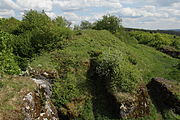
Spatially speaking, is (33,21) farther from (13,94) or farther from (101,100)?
(13,94)

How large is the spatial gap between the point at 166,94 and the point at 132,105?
4.70 m

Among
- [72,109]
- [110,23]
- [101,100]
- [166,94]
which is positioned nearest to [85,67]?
[101,100]

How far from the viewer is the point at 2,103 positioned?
33.1 feet

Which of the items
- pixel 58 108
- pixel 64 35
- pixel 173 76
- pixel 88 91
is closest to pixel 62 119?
pixel 58 108

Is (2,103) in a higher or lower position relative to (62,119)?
higher

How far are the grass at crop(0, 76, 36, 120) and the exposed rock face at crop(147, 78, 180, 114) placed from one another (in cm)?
1194

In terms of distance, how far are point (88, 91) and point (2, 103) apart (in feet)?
25.3

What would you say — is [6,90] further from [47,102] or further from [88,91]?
[88,91]

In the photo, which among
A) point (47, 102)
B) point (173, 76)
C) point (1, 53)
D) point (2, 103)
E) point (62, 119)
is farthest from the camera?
point (173, 76)

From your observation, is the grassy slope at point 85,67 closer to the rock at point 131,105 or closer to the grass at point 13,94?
the rock at point 131,105

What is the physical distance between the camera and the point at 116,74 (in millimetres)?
16109

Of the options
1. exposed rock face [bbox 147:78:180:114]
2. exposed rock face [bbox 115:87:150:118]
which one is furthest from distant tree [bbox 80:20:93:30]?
exposed rock face [bbox 115:87:150:118]

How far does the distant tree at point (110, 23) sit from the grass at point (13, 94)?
26.2 m

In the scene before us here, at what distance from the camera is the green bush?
15.7 m
